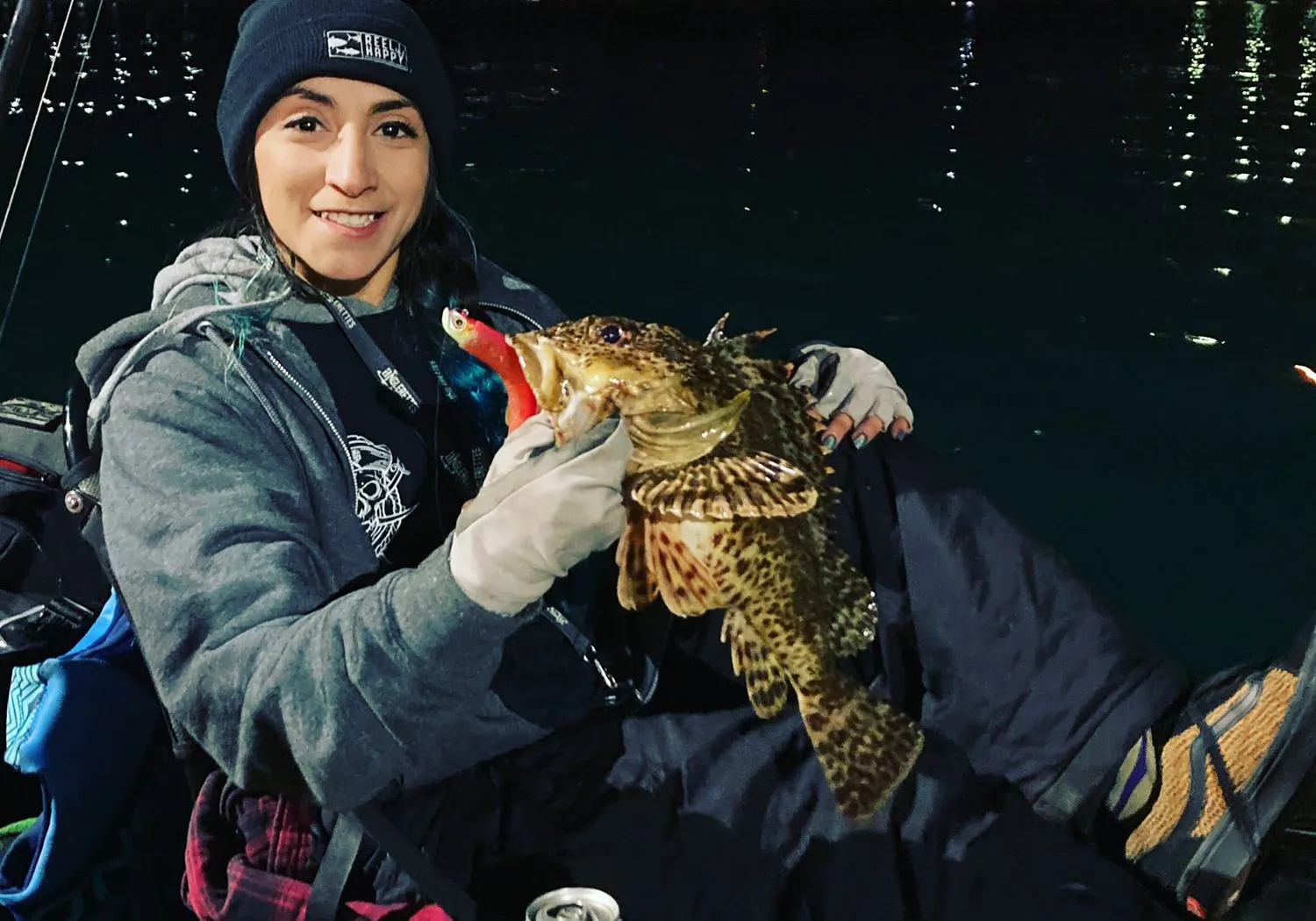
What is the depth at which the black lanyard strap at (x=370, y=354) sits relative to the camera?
3.22m

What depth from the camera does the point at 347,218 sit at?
10.1 feet

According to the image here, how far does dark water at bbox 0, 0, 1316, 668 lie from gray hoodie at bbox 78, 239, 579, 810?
1861mm

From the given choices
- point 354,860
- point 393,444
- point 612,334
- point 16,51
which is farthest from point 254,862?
point 16,51

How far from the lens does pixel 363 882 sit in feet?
9.10

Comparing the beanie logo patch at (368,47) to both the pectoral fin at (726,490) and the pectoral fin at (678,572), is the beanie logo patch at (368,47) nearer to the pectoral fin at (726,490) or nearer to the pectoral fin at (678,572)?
the pectoral fin at (726,490)

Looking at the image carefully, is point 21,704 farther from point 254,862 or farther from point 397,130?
point 397,130

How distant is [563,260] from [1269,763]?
41.9 feet

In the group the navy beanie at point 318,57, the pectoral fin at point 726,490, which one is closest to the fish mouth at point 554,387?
the pectoral fin at point 726,490

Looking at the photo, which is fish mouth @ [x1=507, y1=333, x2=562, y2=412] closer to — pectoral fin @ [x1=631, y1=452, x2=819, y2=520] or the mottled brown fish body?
the mottled brown fish body

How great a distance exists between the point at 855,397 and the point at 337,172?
1.63 metres

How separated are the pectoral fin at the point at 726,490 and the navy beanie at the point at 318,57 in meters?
1.37

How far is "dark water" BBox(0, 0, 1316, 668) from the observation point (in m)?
9.04

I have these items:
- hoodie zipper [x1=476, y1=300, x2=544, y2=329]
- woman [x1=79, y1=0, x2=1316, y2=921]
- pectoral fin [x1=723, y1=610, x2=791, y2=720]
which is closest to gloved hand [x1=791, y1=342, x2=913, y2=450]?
woman [x1=79, y1=0, x2=1316, y2=921]

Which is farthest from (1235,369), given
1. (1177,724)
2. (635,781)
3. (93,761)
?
(93,761)
